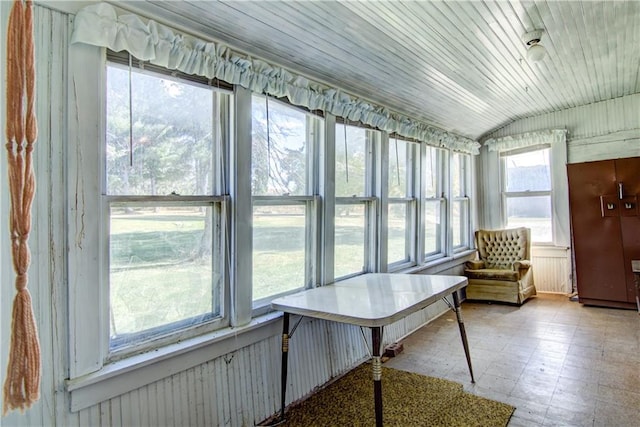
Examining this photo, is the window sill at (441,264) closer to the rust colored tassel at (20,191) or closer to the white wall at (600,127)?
the white wall at (600,127)

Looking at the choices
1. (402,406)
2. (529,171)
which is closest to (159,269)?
(402,406)

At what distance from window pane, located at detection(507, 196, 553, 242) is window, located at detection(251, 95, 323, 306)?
4263 mm

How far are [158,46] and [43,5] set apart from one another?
456 millimetres

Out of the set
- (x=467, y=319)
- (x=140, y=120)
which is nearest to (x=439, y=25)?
(x=140, y=120)

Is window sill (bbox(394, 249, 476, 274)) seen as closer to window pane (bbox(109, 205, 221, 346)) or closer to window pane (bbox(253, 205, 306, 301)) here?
window pane (bbox(253, 205, 306, 301))

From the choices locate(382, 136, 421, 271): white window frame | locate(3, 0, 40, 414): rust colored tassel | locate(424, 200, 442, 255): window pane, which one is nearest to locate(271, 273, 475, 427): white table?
locate(382, 136, 421, 271): white window frame

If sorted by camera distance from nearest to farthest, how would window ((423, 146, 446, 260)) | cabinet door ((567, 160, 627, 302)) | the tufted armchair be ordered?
1. cabinet door ((567, 160, 627, 302))
2. window ((423, 146, 446, 260))
3. the tufted armchair

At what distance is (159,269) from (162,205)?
1.12 ft

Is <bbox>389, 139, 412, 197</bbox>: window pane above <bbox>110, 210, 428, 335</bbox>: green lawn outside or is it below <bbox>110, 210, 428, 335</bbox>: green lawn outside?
above

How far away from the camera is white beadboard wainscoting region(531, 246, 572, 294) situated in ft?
17.4

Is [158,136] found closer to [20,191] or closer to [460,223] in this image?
[20,191]

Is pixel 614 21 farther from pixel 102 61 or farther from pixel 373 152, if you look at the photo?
pixel 102 61

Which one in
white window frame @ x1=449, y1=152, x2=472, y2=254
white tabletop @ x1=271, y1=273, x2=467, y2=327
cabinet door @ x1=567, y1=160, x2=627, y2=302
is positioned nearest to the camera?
white tabletop @ x1=271, y1=273, x2=467, y2=327

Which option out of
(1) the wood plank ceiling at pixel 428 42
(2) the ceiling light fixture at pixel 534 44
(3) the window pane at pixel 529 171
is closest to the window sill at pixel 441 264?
(3) the window pane at pixel 529 171
